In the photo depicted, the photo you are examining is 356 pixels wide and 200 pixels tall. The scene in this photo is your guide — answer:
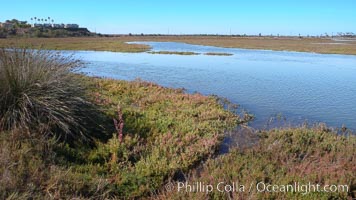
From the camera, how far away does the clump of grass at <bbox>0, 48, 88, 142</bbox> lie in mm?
6941

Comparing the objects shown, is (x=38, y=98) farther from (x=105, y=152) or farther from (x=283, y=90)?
(x=283, y=90)

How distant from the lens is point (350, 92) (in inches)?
763

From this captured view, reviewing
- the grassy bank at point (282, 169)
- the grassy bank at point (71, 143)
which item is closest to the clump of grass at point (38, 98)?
the grassy bank at point (71, 143)

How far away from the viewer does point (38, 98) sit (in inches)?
281

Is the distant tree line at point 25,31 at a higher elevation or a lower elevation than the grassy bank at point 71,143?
higher

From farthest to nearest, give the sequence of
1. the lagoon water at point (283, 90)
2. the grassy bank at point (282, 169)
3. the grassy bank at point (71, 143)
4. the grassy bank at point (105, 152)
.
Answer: the lagoon water at point (283, 90) < the grassy bank at point (282, 169) < the grassy bank at point (105, 152) < the grassy bank at point (71, 143)

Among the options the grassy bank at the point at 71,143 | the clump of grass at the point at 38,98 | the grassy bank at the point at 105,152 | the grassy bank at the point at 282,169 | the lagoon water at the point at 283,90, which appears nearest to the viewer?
the grassy bank at the point at 71,143

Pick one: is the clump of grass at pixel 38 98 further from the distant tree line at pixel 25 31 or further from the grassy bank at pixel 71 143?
the distant tree line at pixel 25 31

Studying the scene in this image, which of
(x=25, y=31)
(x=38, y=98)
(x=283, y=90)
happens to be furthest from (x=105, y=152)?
(x=25, y=31)

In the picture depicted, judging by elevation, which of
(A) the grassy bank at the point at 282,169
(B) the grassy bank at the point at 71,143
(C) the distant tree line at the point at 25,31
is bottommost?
(A) the grassy bank at the point at 282,169

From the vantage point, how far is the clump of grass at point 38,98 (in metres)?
6.94

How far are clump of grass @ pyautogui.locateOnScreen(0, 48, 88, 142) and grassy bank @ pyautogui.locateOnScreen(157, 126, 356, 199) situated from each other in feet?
9.55

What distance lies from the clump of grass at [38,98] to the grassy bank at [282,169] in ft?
9.55

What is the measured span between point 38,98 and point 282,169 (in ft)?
17.8
